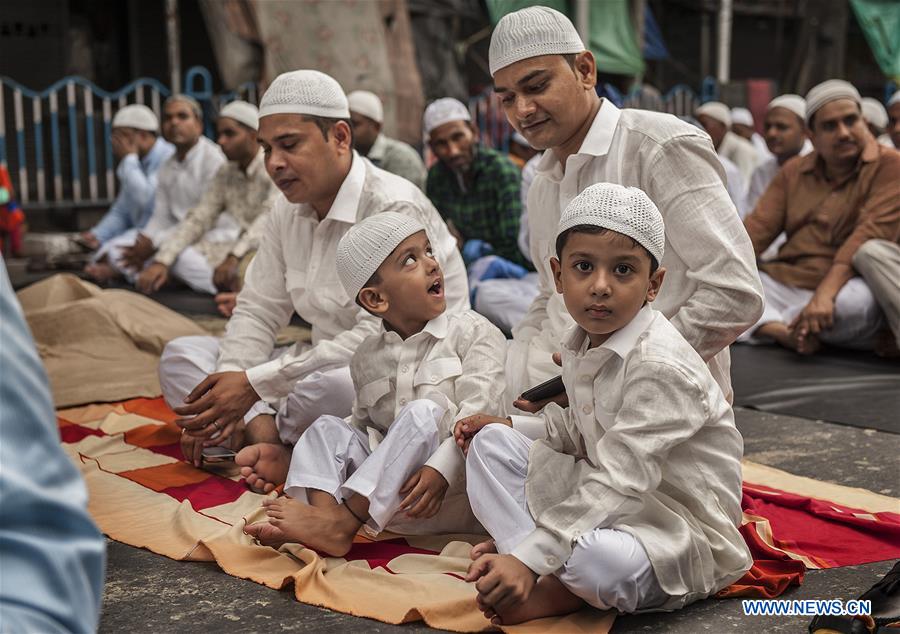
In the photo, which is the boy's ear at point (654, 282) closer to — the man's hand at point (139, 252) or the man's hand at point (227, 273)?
the man's hand at point (227, 273)

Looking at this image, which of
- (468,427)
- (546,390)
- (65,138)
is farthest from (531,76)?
(65,138)

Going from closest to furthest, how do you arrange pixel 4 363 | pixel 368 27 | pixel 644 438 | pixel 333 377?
pixel 4 363
pixel 644 438
pixel 333 377
pixel 368 27

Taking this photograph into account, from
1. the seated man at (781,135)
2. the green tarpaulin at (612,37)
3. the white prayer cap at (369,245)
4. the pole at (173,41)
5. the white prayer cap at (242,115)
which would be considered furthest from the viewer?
the green tarpaulin at (612,37)

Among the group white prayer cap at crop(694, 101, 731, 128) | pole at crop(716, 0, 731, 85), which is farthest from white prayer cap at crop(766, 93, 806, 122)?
pole at crop(716, 0, 731, 85)

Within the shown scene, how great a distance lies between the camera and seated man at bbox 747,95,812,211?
718 centimetres

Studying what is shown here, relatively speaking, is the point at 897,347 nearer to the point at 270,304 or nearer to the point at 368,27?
the point at 270,304

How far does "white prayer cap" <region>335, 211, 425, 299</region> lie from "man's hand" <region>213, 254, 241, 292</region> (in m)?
3.79

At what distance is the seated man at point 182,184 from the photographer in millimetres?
7266

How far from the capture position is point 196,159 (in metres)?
7.58

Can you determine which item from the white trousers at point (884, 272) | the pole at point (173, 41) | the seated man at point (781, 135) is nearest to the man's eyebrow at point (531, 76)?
the white trousers at point (884, 272)

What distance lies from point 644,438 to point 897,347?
355 cm

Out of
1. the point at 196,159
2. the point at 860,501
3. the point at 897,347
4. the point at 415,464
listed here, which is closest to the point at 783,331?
the point at 897,347

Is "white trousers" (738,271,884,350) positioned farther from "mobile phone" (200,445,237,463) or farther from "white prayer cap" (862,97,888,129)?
"white prayer cap" (862,97,888,129)

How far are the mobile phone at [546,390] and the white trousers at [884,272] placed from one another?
9.89ft
